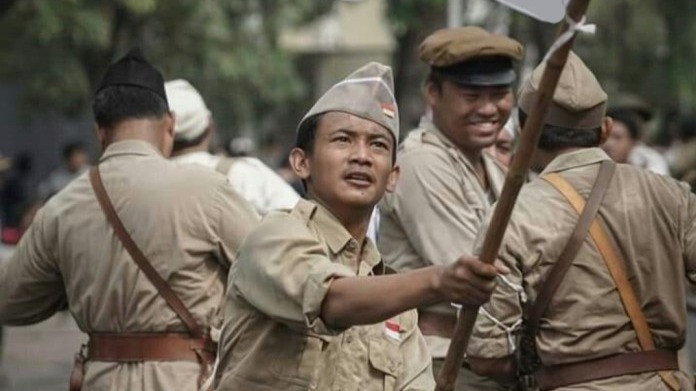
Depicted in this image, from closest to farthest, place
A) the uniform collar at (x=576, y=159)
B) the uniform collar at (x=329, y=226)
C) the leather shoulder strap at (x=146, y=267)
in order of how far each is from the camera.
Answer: the uniform collar at (x=329, y=226) → the uniform collar at (x=576, y=159) → the leather shoulder strap at (x=146, y=267)

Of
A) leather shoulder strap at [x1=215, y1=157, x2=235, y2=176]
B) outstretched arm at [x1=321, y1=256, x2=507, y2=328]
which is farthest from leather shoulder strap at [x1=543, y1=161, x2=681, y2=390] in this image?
leather shoulder strap at [x1=215, y1=157, x2=235, y2=176]

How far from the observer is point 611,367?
20.7 ft

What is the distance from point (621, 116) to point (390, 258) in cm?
466

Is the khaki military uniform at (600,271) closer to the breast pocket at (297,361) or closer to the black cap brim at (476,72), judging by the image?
the breast pocket at (297,361)

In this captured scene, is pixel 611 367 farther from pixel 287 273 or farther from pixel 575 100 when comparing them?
pixel 287 273

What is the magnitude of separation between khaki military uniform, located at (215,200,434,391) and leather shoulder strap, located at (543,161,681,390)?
0.93 meters

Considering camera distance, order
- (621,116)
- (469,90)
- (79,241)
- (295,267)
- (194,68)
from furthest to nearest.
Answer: (194,68), (621,116), (469,90), (79,241), (295,267)

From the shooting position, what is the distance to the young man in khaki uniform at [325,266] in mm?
5223

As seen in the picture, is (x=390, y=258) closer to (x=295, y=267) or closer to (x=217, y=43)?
(x=295, y=267)

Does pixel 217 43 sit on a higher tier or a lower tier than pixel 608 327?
lower

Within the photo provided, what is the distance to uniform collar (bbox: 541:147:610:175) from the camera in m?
6.45

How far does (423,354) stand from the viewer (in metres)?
5.71

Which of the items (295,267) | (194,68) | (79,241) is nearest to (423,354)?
(295,267)

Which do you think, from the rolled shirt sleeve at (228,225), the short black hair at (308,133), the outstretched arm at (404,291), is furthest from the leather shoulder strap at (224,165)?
the outstretched arm at (404,291)
